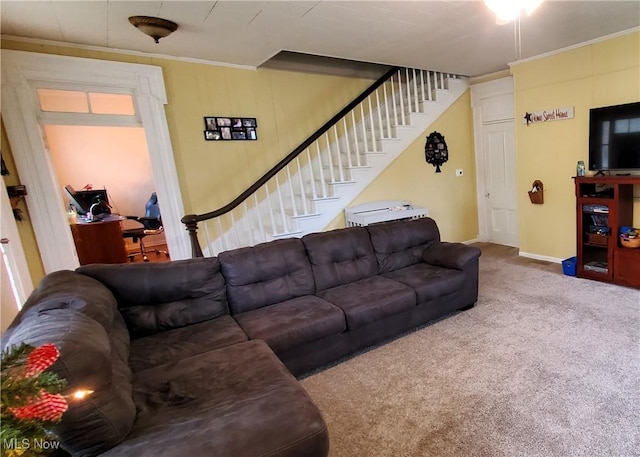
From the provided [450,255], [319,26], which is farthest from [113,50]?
[450,255]

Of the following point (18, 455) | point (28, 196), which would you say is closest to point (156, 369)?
point (18, 455)

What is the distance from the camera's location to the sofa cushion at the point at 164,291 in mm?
2262

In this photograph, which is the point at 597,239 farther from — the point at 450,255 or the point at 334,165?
the point at 334,165

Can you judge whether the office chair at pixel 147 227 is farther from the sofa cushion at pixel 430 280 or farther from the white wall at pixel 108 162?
the sofa cushion at pixel 430 280

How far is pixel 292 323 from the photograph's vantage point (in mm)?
2309

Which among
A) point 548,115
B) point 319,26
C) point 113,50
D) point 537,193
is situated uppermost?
point 113,50

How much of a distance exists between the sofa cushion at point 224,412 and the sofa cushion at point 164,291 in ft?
1.81

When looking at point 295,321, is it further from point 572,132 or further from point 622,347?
point 572,132

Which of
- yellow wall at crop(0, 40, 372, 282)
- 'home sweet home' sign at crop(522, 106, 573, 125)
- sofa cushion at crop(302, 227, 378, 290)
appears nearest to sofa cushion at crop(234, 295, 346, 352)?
sofa cushion at crop(302, 227, 378, 290)

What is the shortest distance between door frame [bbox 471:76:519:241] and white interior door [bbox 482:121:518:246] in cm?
5

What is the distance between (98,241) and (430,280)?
4.40 m

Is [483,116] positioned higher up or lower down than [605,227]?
higher up

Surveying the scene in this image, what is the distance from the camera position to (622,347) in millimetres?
2412

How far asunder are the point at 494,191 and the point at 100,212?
19.9 feet
